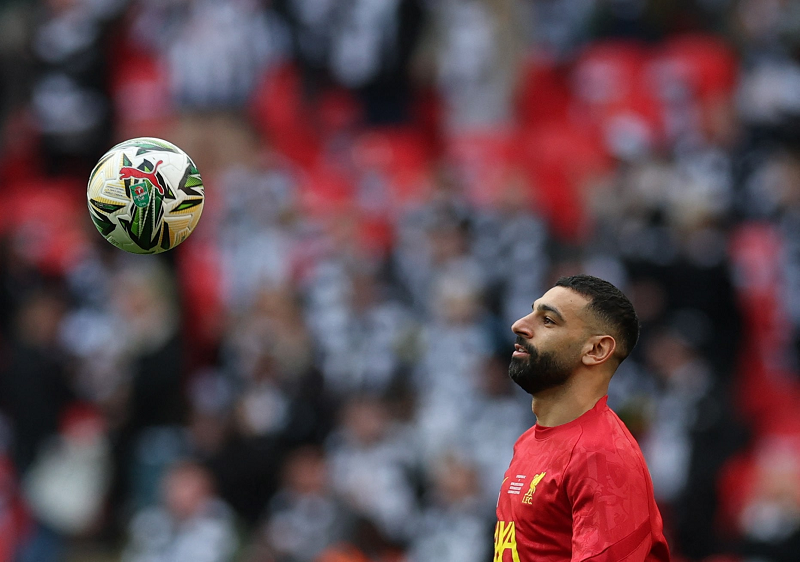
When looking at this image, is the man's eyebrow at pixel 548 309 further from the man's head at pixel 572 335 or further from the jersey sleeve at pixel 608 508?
the jersey sleeve at pixel 608 508

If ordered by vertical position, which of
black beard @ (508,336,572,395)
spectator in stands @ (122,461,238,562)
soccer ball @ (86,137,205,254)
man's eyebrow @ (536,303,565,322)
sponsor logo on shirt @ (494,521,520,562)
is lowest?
spectator in stands @ (122,461,238,562)

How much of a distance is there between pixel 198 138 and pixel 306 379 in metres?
3.25

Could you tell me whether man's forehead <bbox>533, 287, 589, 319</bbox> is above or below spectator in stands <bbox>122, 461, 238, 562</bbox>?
above

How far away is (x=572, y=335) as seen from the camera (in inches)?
151

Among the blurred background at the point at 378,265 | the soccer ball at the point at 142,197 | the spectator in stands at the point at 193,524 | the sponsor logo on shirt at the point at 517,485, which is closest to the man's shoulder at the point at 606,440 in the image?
the sponsor logo on shirt at the point at 517,485

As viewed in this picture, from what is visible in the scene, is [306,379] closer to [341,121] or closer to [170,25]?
[341,121]

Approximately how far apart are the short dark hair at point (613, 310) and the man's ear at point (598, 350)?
4 centimetres

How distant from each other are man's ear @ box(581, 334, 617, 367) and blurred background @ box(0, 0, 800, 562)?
3.89 m

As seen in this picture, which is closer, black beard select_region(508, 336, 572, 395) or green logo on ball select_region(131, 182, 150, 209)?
black beard select_region(508, 336, 572, 395)

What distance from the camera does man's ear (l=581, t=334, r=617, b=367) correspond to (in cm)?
381

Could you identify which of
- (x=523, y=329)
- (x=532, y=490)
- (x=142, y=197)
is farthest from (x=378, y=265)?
(x=532, y=490)

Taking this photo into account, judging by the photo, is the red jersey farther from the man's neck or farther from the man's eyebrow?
the man's eyebrow

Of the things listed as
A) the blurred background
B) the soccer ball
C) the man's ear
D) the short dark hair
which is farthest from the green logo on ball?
the blurred background

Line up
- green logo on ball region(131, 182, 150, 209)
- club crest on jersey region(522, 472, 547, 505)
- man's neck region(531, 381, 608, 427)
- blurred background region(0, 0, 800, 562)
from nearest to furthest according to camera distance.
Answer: club crest on jersey region(522, 472, 547, 505) < man's neck region(531, 381, 608, 427) < green logo on ball region(131, 182, 150, 209) < blurred background region(0, 0, 800, 562)
